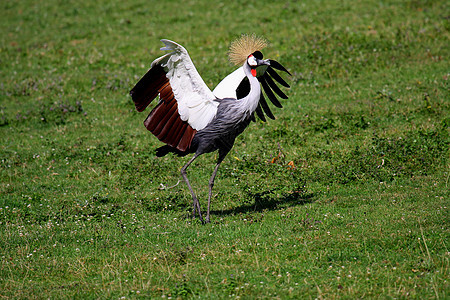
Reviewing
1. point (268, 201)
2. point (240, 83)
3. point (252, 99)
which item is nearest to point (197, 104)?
point (252, 99)

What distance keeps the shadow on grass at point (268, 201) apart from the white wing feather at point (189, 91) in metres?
1.45

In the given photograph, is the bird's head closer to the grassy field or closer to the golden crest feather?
the golden crest feather

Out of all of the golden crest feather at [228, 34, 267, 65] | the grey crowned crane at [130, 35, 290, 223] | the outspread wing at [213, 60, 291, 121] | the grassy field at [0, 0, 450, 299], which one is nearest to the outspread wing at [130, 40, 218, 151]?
the grey crowned crane at [130, 35, 290, 223]

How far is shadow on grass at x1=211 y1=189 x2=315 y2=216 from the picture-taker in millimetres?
7938

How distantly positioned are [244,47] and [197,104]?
1094mm

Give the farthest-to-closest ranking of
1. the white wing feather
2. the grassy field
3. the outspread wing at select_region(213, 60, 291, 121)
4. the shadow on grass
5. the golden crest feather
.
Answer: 1. the shadow on grass
2. the outspread wing at select_region(213, 60, 291, 121)
3. the golden crest feather
4. the white wing feather
5. the grassy field

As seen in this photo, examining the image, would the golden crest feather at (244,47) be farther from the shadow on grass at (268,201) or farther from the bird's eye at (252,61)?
the shadow on grass at (268,201)

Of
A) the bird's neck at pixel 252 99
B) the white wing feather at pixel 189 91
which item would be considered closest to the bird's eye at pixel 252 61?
the bird's neck at pixel 252 99

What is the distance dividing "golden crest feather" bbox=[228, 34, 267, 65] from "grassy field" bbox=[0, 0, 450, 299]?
2164mm

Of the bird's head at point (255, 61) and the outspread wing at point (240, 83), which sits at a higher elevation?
the bird's head at point (255, 61)

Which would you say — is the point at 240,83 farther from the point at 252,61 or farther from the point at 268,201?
the point at 268,201

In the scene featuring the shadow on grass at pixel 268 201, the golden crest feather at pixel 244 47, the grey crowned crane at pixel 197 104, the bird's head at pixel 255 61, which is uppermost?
the golden crest feather at pixel 244 47

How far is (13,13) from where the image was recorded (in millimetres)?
20156

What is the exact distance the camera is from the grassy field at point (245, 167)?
576 cm
